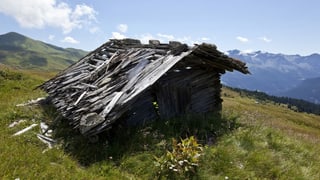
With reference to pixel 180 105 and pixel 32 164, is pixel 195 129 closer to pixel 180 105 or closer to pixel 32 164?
pixel 180 105

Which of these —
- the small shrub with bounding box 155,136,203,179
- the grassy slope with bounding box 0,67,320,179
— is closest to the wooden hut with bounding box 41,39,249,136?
the grassy slope with bounding box 0,67,320,179

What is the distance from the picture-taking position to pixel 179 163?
8617 millimetres

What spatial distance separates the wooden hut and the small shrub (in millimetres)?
2211

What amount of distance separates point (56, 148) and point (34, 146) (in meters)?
0.60

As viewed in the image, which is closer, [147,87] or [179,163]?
[179,163]

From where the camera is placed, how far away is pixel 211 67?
14.8m

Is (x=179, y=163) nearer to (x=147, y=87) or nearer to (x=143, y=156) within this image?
(x=143, y=156)

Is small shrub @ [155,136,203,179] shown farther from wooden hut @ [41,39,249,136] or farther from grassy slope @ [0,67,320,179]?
wooden hut @ [41,39,249,136]

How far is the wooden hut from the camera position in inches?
425

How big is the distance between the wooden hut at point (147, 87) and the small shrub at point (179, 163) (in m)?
2.21

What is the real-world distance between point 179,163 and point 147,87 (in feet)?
10.3

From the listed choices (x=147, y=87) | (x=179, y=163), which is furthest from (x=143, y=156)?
(x=147, y=87)

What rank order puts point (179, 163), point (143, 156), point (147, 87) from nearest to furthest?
1. point (179, 163)
2. point (143, 156)
3. point (147, 87)

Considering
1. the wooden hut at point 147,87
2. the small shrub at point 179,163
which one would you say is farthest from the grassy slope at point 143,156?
the wooden hut at point 147,87
